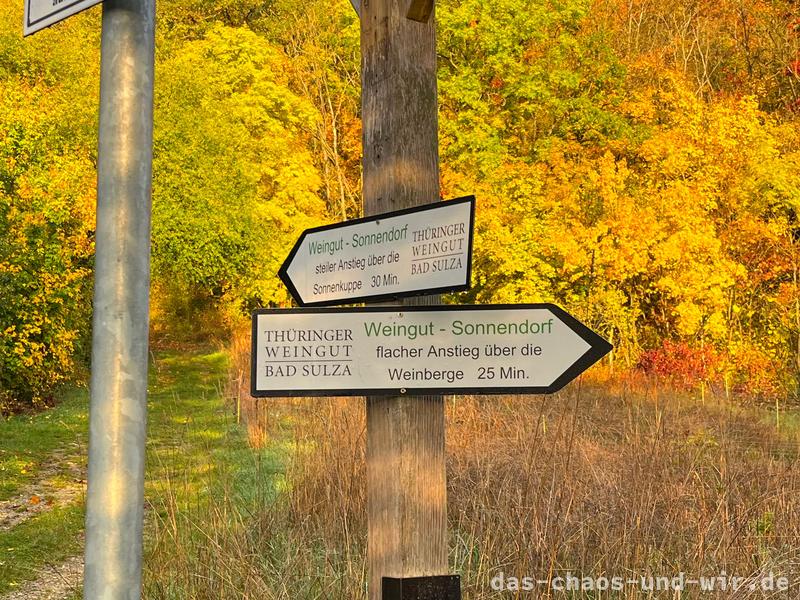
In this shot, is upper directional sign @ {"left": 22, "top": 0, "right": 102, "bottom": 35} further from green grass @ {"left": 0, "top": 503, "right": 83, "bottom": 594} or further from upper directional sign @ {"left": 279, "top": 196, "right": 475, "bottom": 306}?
green grass @ {"left": 0, "top": 503, "right": 83, "bottom": 594}

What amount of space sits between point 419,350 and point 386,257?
291mm

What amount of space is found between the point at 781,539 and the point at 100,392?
4.43m

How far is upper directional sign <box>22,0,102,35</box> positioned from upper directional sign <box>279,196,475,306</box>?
113 centimetres

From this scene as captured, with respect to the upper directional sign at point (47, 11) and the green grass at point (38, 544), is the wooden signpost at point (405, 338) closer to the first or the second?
the upper directional sign at point (47, 11)

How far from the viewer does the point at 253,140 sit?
2706cm

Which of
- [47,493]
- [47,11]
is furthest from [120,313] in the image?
[47,493]

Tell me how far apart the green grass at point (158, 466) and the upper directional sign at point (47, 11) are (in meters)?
3.17

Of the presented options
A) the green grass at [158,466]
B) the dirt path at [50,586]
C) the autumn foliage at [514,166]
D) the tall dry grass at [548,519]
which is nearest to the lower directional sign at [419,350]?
the tall dry grass at [548,519]

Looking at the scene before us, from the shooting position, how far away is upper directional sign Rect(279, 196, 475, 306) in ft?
9.29

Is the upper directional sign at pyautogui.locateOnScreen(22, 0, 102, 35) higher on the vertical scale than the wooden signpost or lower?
higher

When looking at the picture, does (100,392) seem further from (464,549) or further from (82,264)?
(82,264)

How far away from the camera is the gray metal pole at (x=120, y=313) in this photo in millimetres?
1802

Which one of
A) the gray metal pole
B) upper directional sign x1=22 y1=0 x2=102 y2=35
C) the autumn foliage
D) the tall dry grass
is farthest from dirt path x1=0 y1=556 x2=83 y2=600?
the autumn foliage

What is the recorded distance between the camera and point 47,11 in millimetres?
1983
